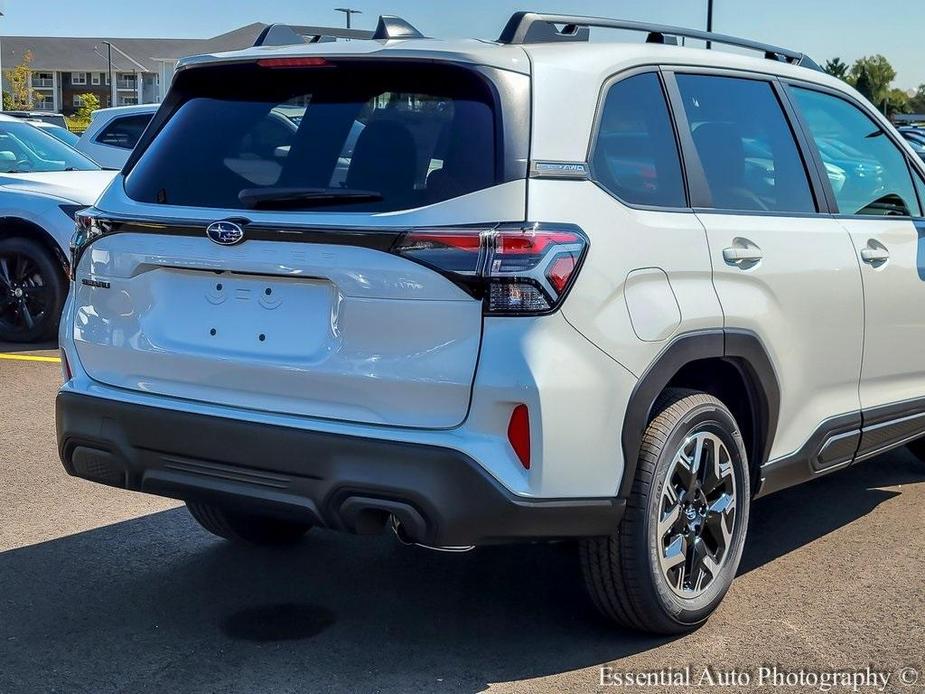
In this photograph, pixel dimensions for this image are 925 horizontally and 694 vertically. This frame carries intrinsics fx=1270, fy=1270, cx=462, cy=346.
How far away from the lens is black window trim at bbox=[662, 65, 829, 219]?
4023mm

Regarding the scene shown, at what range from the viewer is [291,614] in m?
4.11

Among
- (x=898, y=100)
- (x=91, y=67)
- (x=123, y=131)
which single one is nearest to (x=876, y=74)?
(x=898, y=100)

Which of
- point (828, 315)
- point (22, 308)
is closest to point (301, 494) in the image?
point (828, 315)

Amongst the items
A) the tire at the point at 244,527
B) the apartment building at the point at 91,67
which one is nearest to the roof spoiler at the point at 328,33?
the tire at the point at 244,527

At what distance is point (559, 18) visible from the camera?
12.7 ft

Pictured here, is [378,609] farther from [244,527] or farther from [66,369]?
[66,369]

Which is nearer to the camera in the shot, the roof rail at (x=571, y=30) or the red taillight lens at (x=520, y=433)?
the red taillight lens at (x=520, y=433)

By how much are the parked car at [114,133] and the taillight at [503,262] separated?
11.1 m

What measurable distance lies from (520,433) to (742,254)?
114cm

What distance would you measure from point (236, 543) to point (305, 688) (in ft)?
4.44

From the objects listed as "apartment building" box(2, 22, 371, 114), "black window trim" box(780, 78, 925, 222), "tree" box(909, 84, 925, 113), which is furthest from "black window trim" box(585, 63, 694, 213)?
"tree" box(909, 84, 925, 113)

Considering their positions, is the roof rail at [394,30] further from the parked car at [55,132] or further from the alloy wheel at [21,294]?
the parked car at [55,132]

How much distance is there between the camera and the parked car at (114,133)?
544 inches

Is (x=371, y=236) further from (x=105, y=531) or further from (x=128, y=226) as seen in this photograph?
(x=105, y=531)
